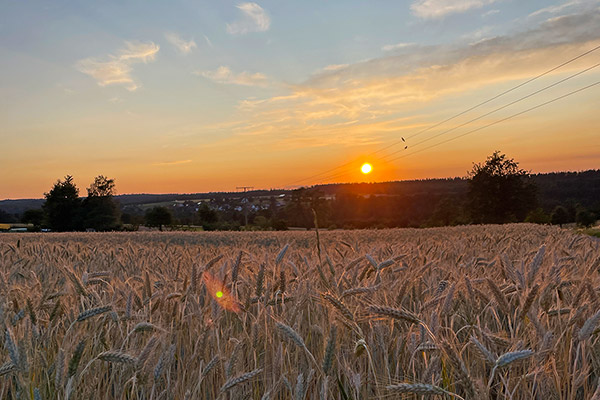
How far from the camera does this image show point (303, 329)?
2398 mm

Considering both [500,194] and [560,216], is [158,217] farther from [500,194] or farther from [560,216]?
[560,216]

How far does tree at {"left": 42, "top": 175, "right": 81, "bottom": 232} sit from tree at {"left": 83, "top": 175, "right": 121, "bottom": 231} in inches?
68.6

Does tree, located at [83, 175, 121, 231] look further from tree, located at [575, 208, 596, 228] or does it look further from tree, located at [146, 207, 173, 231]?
tree, located at [575, 208, 596, 228]

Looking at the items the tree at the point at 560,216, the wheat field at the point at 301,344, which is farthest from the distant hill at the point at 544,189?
the wheat field at the point at 301,344

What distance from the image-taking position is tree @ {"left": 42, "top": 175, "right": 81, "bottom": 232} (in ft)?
297

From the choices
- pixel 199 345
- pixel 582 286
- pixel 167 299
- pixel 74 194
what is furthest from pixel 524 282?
pixel 74 194

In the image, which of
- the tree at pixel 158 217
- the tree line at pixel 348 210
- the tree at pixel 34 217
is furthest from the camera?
the tree at pixel 34 217

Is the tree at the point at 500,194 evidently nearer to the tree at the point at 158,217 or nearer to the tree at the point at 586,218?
the tree at the point at 586,218

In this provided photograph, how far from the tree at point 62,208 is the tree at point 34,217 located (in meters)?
5.02

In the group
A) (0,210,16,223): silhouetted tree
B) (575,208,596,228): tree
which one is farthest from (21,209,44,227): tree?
(575,208,596,228): tree

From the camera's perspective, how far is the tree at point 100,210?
293 feet

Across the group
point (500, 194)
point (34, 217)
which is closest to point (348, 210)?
point (500, 194)

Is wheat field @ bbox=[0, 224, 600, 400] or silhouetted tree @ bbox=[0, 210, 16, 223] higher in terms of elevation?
silhouetted tree @ bbox=[0, 210, 16, 223]

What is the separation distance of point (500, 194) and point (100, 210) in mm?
72949
